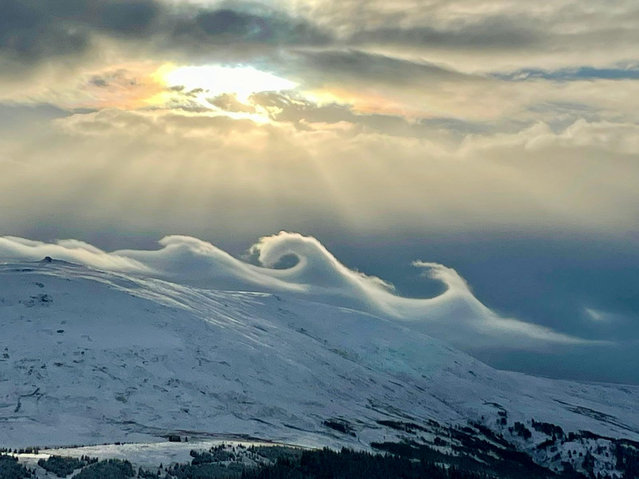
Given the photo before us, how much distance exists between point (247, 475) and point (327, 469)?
1421 centimetres

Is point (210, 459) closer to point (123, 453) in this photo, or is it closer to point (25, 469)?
point (123, 453)

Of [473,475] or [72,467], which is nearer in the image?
[72,467]

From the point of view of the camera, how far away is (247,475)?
113500 mm

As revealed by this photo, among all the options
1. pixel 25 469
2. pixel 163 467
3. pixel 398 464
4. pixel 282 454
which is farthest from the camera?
pixel 398 464

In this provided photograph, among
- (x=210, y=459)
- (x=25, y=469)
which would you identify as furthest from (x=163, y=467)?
(x=25, y=469)

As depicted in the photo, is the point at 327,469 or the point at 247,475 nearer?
the point at 247,475

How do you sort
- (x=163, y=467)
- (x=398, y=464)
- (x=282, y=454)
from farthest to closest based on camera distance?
(x=398, y=464), (x=282, y=454), (x=163, y=467)

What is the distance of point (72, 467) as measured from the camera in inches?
4144

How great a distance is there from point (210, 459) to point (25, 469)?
26395mm

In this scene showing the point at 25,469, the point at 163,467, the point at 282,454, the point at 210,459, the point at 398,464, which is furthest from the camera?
the point at 398,464

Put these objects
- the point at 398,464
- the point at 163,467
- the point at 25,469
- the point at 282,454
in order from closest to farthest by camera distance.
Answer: the point at 25,469 → the point at 163,467 → the point at 282,454 → the point at 398,464

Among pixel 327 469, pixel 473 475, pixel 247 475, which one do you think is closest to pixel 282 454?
pixel 327 469

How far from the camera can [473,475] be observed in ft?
484

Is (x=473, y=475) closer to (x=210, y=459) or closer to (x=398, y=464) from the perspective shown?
(x=398, y=464)
